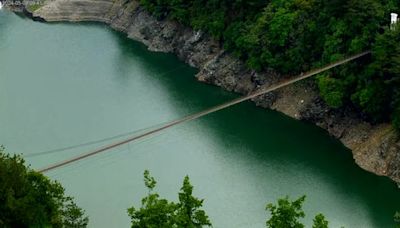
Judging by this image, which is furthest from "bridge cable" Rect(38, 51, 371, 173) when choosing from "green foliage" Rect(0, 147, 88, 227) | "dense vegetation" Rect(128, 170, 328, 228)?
"dense vegetation" Rect(128, 170, 328, 228)

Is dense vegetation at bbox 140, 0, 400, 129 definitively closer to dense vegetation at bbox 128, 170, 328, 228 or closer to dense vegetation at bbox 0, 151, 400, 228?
dense vegetation at bbox 128, 170, 328, 228

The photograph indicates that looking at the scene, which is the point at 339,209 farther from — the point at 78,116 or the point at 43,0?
the point at 43,0

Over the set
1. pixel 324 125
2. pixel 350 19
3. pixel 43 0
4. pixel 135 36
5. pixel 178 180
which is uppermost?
pixel 43 0

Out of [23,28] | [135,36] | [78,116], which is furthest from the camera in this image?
[23,28]

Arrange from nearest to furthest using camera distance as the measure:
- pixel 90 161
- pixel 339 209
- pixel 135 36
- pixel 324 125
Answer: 1. pixel 339 209
2. pixel 90 161
3. pixel 324 125
4. pixel 135 36

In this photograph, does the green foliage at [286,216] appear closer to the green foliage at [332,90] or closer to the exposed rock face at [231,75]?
the exposed rock face at [231,75]

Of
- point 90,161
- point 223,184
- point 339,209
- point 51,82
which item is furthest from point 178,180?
point 51,82
